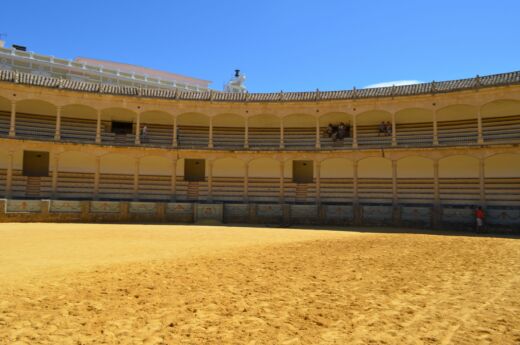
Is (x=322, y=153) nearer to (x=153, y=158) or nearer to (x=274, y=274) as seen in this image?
(x=153, y=158)

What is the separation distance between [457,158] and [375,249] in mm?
16281

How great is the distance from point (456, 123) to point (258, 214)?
49.9 ft

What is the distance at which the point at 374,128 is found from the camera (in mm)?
28641

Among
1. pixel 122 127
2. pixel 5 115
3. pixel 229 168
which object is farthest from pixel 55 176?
pixel 229 168

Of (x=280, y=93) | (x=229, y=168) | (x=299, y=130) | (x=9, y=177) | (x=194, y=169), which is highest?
(x=280, y=93)

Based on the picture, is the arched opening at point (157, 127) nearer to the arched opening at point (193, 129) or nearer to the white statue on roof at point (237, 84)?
the arched opening at point (193, 129)

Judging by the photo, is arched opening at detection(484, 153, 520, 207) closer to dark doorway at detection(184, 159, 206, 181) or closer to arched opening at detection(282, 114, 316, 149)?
arched opening at detection(282, 114, 316, 149)

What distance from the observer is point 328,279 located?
798cm

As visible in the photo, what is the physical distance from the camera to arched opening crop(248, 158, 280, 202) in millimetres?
28078

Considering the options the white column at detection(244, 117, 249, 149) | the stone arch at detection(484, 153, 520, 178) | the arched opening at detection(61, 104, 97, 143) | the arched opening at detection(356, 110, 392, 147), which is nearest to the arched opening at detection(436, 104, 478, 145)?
the stone arch at detection(484, 153, 520, 178)

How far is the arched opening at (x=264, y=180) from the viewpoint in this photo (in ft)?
92.1

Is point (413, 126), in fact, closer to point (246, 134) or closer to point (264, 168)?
point (264, 168)

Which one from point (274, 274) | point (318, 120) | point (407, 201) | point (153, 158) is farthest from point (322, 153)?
point (274, 274)

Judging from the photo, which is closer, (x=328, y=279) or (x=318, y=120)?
(x=328, y=279)
